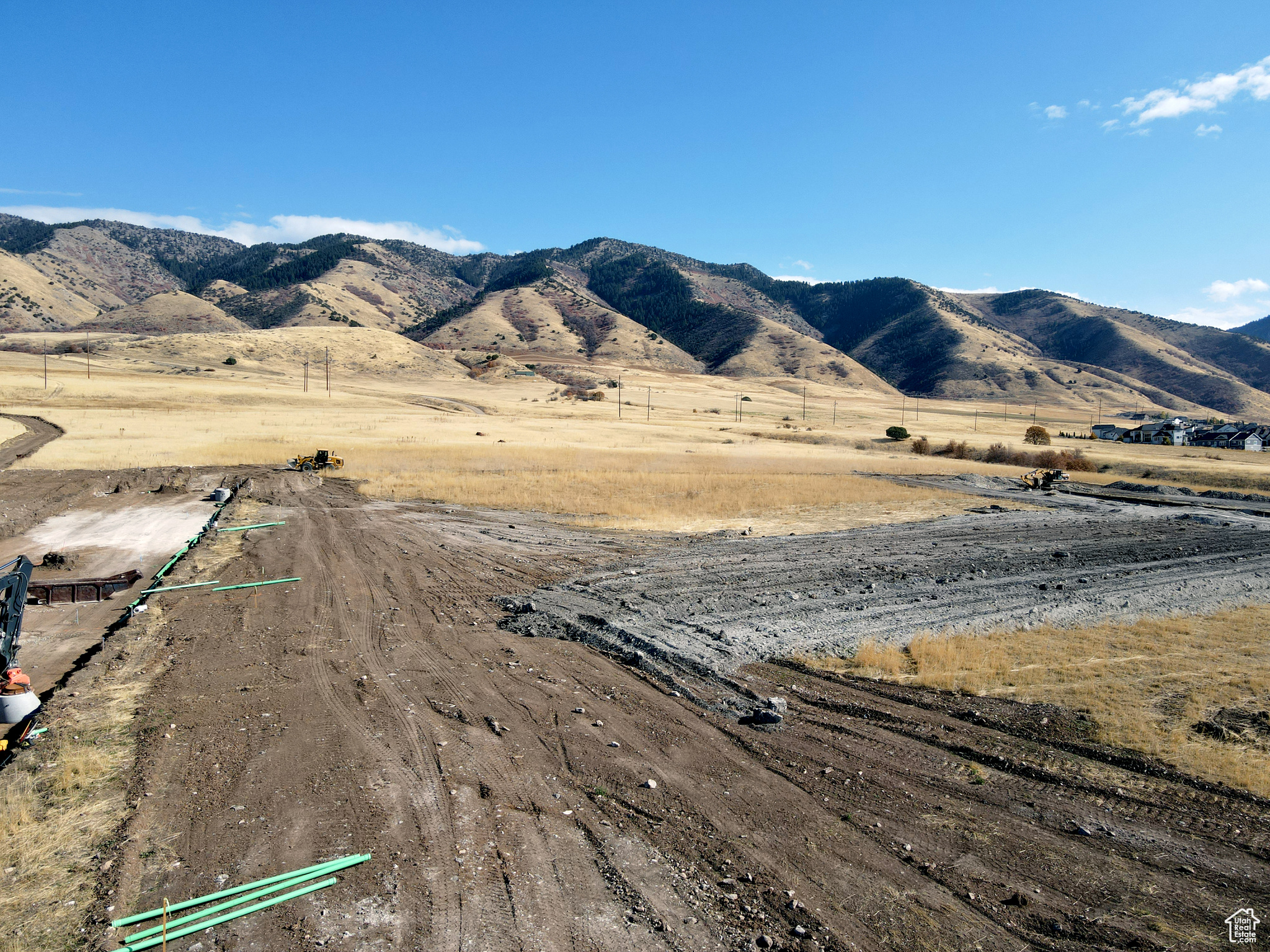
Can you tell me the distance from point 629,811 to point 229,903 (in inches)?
156

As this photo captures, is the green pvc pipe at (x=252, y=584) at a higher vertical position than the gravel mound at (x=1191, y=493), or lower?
lower

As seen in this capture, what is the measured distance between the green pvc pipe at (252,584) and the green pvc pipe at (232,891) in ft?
36.7

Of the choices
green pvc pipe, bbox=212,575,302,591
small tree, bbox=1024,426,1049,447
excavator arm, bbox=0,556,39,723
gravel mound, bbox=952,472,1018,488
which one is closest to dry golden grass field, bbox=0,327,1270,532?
small tree, bbox=1024,426,1049,447

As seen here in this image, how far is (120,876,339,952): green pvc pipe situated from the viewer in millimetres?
5281

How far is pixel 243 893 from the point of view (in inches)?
231

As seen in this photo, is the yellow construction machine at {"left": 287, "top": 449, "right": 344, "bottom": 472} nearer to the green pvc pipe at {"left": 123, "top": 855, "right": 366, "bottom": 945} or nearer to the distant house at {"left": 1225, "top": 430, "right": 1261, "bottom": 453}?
the green pvc pipe at {"left": 123, "top": 855, "right": 366, "bottom": 945}

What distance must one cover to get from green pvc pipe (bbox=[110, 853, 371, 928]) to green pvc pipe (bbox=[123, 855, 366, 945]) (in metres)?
0.01

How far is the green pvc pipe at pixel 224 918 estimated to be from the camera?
528cm

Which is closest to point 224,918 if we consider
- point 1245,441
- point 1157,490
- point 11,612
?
point 11,612

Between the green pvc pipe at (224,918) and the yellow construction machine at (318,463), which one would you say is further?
the yellow construction machine at (318,463)

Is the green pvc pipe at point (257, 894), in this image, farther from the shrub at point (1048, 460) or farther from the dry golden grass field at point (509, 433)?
the shrub at point (1048, 460)

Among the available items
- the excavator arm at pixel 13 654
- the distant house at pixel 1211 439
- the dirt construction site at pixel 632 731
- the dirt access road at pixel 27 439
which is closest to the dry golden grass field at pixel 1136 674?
the dirt construction site at pixel 632 731

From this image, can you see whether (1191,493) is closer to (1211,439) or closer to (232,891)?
(232,891)

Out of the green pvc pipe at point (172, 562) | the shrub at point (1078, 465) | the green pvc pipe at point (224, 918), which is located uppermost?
the shrub at point (1078, 465)
